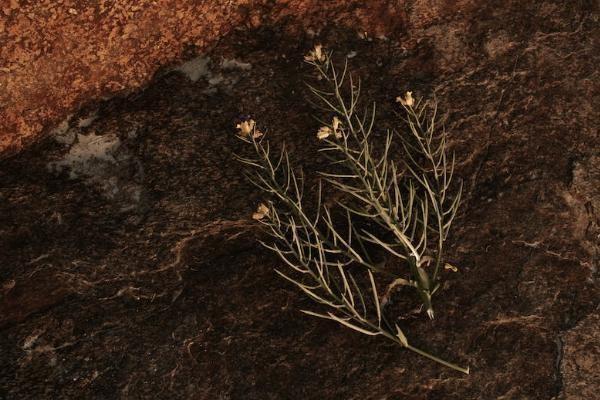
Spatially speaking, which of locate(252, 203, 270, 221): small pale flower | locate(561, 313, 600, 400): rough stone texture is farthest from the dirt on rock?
locate(252, 203, 270, 221): small pale flower

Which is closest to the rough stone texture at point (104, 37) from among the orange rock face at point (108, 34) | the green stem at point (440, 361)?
the orange rock face at point (108, 34)

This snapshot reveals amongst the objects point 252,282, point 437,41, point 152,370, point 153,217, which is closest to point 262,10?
point 437,41

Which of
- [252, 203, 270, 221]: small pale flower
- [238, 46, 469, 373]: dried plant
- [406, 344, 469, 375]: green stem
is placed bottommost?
[406, 344, 469, 375]: green stem

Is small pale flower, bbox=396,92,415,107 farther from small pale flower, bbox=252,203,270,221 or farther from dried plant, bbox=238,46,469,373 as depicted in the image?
small pale flower, bbox=252,203,270,221

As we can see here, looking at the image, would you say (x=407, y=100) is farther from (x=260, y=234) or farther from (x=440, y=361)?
(x=440, y=361)

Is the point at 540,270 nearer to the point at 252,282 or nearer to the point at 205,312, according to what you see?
the point at 252,282

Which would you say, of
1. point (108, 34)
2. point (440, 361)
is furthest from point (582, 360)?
point (108, 34)

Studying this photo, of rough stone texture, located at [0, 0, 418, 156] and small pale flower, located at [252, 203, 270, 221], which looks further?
rough stone texture, located at [0, 0, 418, 156]
